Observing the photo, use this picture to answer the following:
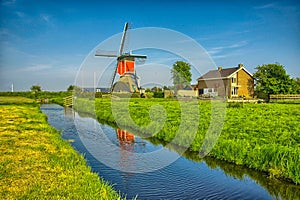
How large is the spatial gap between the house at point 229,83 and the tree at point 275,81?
5.35 ft

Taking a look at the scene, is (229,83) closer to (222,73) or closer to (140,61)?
(222,73)

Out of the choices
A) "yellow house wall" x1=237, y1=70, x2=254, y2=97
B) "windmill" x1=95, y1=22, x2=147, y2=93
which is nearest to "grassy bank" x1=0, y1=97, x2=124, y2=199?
"windmill" x1=95, y1=22, x2=147, y2=93

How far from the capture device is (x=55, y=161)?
278 inches

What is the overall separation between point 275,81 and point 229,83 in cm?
639

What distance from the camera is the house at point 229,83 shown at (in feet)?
132

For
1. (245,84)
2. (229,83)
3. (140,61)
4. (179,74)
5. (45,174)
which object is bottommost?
(45,174)

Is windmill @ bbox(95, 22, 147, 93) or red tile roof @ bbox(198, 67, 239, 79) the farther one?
red tile roof @ bbox(198, 67, 239, 79)

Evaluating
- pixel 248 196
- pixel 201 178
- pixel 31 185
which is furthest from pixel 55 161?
pixel 248 196

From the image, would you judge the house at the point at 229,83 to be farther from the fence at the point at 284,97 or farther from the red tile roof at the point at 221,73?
the fence at the point at 284,97

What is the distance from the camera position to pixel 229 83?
40.3m

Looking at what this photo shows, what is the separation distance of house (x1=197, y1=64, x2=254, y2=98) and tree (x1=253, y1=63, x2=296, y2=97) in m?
1.63

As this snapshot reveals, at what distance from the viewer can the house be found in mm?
40312

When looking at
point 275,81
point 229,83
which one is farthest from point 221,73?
point 275,81

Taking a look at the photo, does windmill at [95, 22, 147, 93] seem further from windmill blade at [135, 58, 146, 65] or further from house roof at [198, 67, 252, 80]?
house roof at [198, 67, 252, 80]
